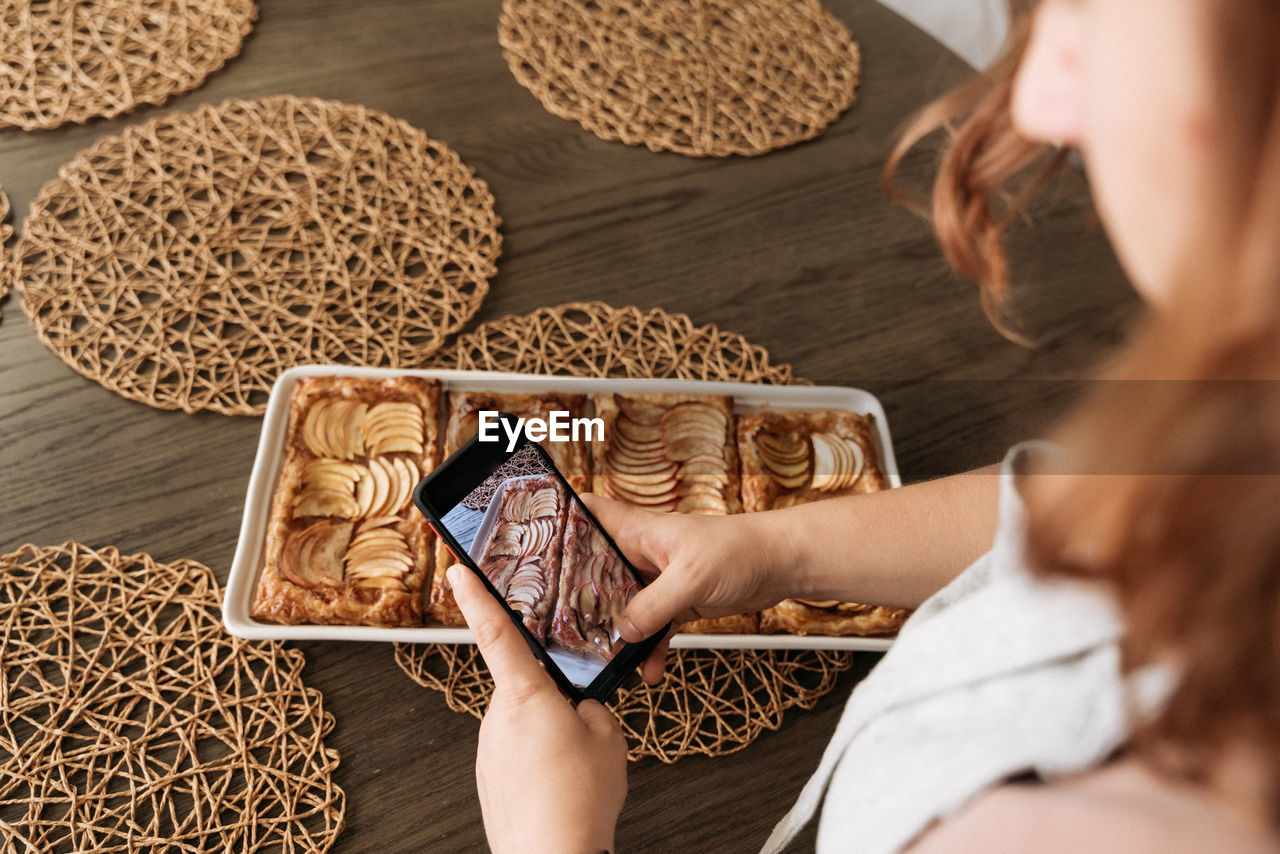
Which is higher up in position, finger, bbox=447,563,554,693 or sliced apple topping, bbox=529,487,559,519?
sliced apple topping, bbox=529,487,559,519

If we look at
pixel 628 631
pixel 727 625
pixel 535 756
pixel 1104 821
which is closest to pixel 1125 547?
pixel 1104 821

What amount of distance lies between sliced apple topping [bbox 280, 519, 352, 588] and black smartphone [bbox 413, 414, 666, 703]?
304mm

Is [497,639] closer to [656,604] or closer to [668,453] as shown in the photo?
[656,604]

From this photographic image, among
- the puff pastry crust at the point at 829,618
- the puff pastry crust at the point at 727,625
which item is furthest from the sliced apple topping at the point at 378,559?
the puff pastry crust at the point at 829,618

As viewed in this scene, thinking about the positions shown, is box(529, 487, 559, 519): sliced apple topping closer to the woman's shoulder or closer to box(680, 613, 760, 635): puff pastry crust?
box(680, 613, 760, 635): puff pastry crust

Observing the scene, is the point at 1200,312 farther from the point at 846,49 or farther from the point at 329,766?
the point at 846,49

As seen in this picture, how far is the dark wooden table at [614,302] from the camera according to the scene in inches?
49.6

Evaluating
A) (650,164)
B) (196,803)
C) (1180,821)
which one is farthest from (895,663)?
(650,164)

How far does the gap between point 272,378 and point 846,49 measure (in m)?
1.61

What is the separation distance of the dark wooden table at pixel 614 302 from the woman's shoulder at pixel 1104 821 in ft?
2.19

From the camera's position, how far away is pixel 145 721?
1227mm

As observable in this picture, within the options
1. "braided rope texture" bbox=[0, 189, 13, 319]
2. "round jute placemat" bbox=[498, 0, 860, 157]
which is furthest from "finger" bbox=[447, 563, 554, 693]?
"round jute placemat" bbox=[498, 0, 860, 157]

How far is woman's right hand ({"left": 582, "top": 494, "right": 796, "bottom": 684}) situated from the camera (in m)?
1.17

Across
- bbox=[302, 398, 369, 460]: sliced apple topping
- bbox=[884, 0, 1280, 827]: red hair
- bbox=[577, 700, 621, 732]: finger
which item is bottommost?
bbox=[302, 398, 369, 460]: sliced apple topping
